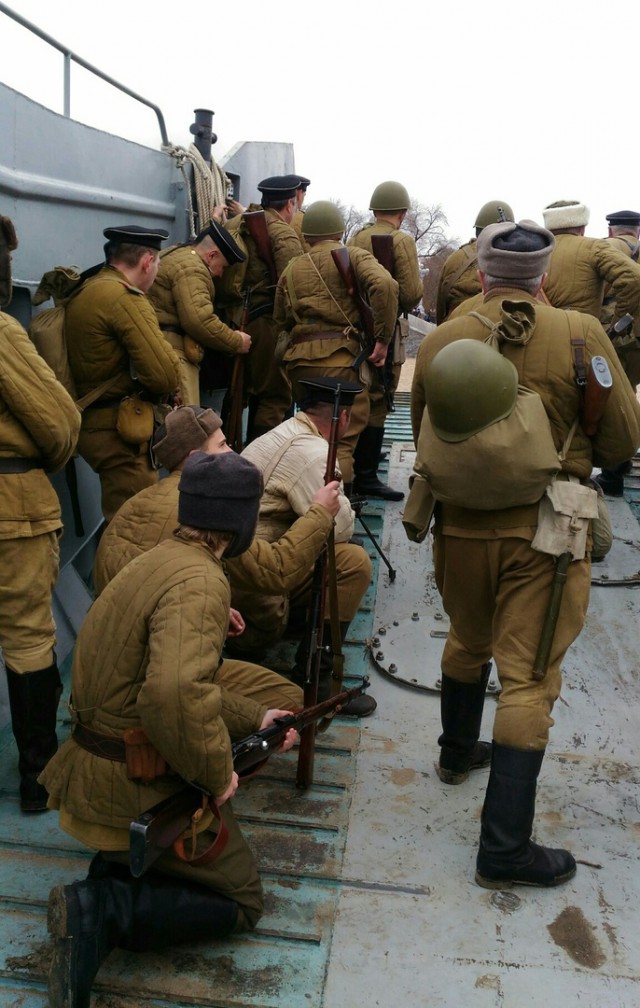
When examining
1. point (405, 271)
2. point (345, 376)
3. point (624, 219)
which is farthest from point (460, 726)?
point (624, 219)

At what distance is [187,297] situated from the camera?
214 inches

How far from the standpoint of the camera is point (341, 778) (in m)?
3.62

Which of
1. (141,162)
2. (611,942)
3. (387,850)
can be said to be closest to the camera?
(611,942)

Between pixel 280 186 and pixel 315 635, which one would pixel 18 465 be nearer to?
pixel 315 635

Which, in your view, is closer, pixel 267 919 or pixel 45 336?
pixel 267 919

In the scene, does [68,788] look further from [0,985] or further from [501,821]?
[501,821]

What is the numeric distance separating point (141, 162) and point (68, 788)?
4546mm

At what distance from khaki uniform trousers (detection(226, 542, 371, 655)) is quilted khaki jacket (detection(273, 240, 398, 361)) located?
6.46 ft

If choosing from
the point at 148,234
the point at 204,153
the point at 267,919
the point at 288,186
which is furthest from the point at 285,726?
the point at 204,153

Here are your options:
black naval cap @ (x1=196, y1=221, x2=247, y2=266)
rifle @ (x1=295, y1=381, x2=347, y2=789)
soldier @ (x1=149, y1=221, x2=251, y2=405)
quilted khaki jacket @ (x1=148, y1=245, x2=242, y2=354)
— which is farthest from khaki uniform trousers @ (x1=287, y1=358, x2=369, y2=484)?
rifle @ (x1=295, y1=381, x2=347, y2=789)

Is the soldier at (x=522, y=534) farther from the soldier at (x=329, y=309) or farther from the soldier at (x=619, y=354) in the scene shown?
the soldier at (x=619, y=354)

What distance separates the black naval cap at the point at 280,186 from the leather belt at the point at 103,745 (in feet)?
14.9

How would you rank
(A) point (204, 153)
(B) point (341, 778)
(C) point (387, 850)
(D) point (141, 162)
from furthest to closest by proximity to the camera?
(A) point (204, 153) < (D) point (141, 162) < (B) point (341, 778) < (C) point (387, 850)

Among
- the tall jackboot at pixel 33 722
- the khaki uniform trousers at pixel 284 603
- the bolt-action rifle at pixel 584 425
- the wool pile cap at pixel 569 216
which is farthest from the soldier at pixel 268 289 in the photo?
the bolt-action rifle at pixel 584 425
